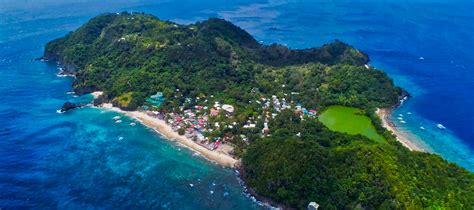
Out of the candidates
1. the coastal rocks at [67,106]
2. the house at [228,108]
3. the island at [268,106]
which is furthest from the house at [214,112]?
the coastal rocks at [67,106]

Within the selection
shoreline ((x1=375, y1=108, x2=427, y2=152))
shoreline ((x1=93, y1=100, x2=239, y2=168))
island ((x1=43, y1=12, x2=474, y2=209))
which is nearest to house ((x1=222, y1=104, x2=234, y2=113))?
island ((x1=43, y1=12, x2=474, y2=209))

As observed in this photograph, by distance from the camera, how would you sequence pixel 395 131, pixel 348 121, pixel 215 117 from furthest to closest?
pixel 348 121, pixel 395 131, pixel 215 117

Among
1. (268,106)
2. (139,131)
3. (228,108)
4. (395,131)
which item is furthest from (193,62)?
(395,131)

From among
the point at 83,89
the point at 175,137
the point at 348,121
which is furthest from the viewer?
the point at 83,89

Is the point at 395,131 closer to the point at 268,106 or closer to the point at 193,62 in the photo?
the point at 268,106

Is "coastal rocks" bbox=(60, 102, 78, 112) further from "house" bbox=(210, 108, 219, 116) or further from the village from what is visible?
"house" bbox=(210, 108, 219, 116)
